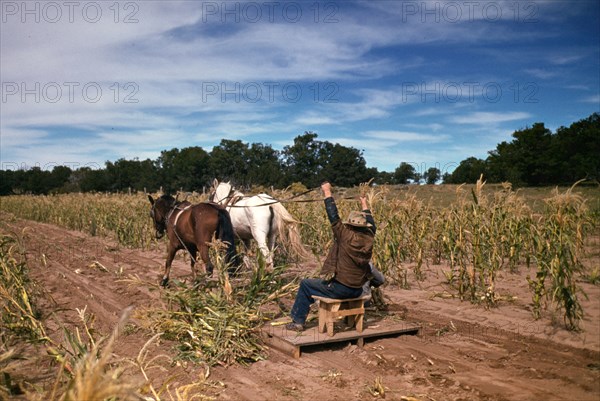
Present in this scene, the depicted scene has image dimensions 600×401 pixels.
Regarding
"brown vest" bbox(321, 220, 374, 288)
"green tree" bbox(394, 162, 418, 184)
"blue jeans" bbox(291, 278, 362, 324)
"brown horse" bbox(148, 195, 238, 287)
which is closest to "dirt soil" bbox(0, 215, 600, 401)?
"blue jeans" bbox(291, 278, 362, 324)

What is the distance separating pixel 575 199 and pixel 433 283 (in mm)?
3524

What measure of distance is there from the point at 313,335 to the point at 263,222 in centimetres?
452

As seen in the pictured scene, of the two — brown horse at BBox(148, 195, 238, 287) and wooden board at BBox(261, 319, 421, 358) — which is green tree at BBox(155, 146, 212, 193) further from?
wooden board at BBox(261, 319, 421, 358)

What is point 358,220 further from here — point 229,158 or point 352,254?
point 229,158

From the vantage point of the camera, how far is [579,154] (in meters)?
41.4

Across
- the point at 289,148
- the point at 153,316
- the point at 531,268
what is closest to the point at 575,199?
the point at 531,268

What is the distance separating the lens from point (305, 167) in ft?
205

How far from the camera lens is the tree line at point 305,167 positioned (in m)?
43.2

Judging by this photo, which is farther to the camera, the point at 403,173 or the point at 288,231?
the point at 403,173

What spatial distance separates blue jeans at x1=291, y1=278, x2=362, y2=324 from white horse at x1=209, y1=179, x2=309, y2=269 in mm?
3443

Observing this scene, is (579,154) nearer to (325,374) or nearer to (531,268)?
(531,268)

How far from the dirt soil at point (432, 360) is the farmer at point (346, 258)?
734 mm

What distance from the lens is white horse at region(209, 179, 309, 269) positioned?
1000cm

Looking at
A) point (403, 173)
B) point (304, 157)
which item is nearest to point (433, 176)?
point (403, 173)
